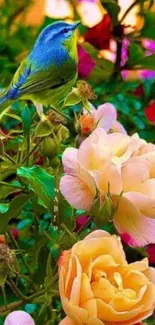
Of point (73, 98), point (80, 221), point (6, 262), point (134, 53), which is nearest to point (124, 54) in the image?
point (134, 53)

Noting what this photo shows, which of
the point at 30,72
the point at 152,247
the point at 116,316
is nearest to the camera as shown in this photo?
the point at 116,316

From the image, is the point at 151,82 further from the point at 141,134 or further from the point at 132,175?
the point at 132,175

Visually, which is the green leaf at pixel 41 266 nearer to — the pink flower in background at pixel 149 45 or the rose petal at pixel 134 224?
the rose petal at pixel 134 224

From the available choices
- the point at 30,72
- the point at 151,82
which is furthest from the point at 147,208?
the point at 151,82

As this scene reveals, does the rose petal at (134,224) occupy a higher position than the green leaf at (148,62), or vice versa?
the rose petal at (134,224)

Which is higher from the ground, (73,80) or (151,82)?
(73,80)

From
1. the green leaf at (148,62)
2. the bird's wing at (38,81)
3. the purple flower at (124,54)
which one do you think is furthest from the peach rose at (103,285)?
the purple flower at (124,54)

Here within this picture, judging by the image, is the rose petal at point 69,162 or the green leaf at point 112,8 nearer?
the rose petal at point 69,162

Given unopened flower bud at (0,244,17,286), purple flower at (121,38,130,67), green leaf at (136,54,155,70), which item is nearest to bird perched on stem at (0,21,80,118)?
unopened flower bud at (0,244,17,286)
